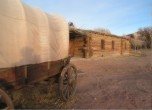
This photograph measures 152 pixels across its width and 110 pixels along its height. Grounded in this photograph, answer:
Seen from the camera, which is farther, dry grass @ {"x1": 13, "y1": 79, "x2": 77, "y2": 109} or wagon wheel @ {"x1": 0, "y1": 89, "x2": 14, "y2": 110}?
dry grass @ {"x1": 13, "y1": 79, "x2": 77, "y2": 109}

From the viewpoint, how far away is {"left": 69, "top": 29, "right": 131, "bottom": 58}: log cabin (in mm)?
21344

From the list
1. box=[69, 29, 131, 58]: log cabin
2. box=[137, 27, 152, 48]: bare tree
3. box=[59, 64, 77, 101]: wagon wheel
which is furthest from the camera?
box=[137, 27, 152, 48]: bare tree

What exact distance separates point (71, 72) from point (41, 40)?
6.02 ft

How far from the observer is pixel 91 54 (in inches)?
866

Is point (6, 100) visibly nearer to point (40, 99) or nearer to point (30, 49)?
point (30, 49)

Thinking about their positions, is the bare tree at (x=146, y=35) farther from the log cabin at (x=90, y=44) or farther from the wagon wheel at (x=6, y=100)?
the wagon wheel at (x=6, y=100)

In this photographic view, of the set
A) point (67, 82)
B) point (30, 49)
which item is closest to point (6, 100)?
point (30, 49)

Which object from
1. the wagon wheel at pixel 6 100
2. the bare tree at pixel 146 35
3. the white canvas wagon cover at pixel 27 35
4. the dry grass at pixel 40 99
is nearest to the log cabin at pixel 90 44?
the dry grass at pixel 40 99

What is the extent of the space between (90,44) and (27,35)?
17.3 m

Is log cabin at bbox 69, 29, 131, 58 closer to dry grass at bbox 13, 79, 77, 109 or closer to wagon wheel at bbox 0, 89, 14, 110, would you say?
dry grass at bbox 13, 79, 77, 109

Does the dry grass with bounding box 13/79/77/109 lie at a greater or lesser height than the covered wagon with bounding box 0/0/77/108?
lesser

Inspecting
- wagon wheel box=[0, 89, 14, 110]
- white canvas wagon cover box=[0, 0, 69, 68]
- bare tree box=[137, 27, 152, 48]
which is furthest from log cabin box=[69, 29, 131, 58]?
bare tree box=[137, 27, 152, 48]

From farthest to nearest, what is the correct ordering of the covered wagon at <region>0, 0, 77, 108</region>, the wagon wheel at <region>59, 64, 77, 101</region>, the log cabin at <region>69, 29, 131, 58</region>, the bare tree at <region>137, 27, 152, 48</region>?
the bare tree at <region>137, 27, 152, 48</region>, the log cabin at <region>69, 29, 131, 58</region>, the wagon wheel at <region>59, 64, 77, 101</region>, the covered wagon at <region>0, 0, 77, 108</region>

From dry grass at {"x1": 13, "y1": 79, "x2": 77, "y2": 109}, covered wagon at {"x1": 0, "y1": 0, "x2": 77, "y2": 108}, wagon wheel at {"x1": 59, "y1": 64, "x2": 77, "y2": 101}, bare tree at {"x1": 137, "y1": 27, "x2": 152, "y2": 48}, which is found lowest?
dry grass at {"x1": 13, "y1": 79, "x2": 77, "y2": 109}
